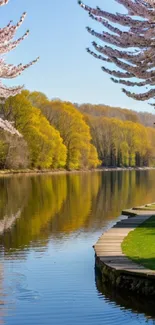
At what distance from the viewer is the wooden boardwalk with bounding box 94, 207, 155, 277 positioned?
45.8ft

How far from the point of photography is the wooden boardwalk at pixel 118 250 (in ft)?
45.8

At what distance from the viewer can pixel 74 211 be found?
3403cm

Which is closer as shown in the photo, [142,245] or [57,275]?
[57,275]

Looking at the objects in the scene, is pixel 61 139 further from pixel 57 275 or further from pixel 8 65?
pixel 8 65

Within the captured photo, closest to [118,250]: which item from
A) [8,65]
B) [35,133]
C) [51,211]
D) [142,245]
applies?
[142,245]

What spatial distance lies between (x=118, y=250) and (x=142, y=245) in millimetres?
1051

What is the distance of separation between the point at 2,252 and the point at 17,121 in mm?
59515

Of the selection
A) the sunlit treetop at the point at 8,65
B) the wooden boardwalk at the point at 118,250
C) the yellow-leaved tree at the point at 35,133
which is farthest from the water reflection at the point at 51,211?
the yellow-leaved tree at the point at 35,133

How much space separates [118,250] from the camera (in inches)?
663

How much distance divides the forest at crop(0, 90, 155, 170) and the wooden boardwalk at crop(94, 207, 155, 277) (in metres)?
51.7

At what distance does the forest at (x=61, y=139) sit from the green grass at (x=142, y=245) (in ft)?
→ 176

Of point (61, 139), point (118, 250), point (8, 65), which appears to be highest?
point (61, 139)

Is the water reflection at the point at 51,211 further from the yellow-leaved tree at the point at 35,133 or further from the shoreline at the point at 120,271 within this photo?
the yellow-leaved tree at the point at 35,133

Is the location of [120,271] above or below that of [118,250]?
below
